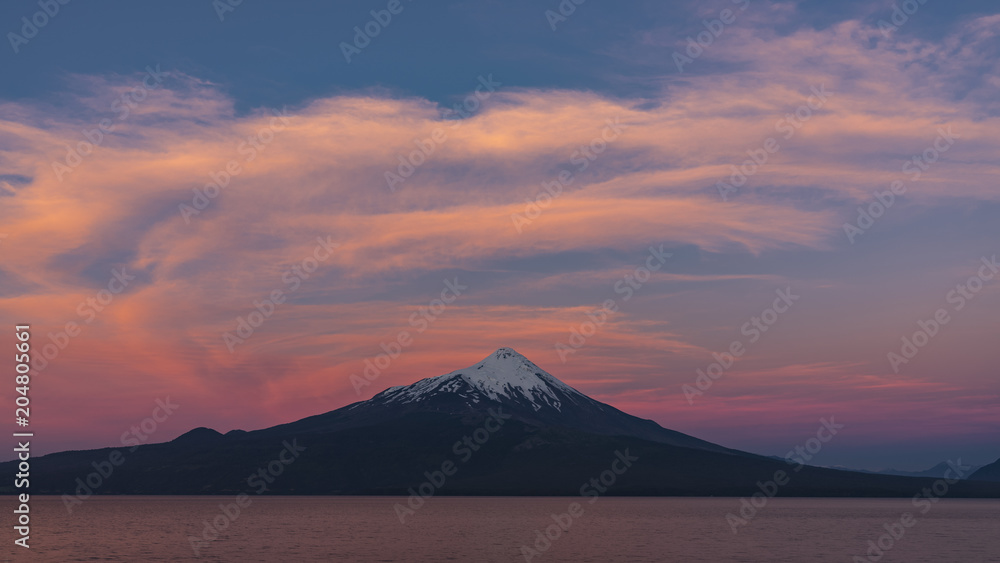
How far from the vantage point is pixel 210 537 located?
488ft

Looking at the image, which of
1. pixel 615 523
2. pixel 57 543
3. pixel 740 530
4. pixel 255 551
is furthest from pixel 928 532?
pixel 57 543

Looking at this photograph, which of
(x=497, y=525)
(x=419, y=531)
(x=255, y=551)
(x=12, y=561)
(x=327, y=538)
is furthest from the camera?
(x=497, y=525)

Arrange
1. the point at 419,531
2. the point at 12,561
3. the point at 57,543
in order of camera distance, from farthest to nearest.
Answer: the point at 419,531
the point at 57,543
the point at 12,561

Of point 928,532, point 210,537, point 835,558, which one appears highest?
point 210,537

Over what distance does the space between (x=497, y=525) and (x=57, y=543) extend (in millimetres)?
84064

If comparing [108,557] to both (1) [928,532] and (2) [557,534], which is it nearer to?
(2) [557,534]

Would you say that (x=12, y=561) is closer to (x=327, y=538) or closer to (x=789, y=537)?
(x=327, y=538)

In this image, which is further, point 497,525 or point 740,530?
point 497,525

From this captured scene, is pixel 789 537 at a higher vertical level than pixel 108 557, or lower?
lower

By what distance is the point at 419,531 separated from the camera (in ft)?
548

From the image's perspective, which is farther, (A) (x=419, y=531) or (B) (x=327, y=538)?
(A) (x=419, y=531)

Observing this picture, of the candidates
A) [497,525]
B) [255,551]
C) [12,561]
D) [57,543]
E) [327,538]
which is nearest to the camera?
[12,561]

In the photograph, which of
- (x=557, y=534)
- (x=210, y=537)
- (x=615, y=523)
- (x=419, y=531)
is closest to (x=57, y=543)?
(x=210, y=537)

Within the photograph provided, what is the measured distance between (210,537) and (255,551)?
104ft
